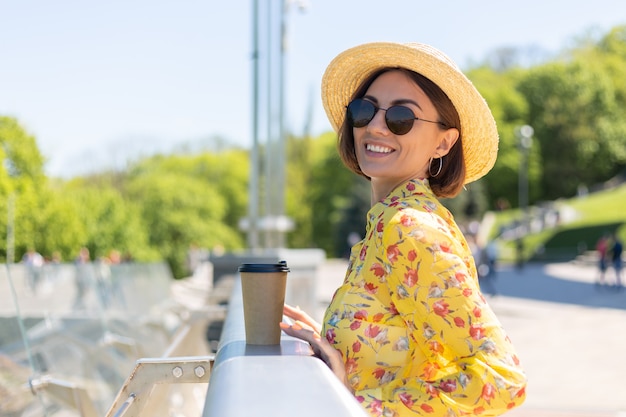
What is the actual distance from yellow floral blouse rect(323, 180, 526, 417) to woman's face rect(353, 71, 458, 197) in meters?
0.12

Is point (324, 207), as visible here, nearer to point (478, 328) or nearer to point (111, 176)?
point (111, 176)

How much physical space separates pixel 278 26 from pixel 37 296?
652cm

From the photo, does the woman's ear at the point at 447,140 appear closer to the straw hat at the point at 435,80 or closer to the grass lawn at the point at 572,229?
the straw hat at the point at 435,80

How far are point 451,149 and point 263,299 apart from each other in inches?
33.1

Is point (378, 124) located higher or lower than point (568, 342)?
higher

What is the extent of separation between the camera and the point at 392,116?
2396 millimetres

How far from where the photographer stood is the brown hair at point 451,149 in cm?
247

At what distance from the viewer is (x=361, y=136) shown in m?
2.53

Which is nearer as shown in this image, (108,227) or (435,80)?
(435,80)

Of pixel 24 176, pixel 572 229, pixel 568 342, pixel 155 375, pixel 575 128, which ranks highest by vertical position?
pixel 155 375

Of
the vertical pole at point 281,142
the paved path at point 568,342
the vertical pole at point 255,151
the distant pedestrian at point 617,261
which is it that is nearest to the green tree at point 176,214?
the paved path at point 568,342

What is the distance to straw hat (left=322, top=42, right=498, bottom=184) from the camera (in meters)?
2.39

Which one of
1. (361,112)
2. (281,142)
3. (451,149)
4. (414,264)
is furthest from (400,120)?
(281,142)

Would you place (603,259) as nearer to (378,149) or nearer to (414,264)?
(378,149)
